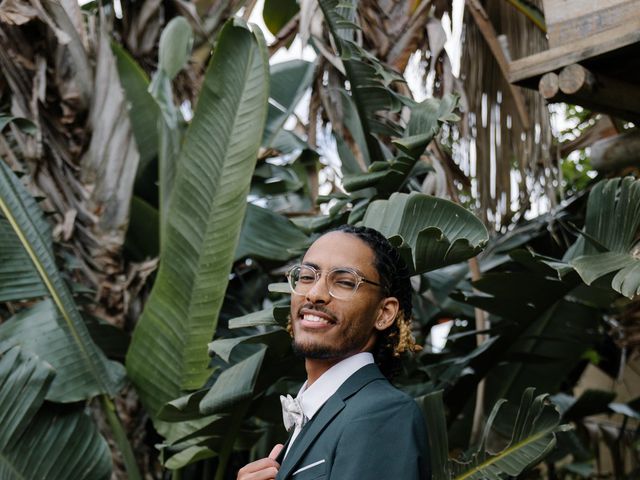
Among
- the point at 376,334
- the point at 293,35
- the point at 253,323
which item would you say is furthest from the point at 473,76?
the point at 376,334

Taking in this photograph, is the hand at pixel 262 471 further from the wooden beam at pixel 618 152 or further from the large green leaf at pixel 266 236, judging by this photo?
the wooden beam at pixel 618 152

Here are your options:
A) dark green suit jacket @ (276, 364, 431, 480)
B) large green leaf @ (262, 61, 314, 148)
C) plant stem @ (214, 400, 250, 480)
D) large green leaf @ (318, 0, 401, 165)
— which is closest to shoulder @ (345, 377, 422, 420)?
dark green suit jacket @ (276, 364, 431, 480)

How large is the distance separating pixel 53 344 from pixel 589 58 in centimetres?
238

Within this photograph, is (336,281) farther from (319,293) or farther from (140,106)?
(140,106)

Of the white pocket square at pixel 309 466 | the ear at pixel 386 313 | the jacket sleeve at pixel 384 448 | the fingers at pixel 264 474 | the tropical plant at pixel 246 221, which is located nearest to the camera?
the jacket sleeve at pixel 384 448

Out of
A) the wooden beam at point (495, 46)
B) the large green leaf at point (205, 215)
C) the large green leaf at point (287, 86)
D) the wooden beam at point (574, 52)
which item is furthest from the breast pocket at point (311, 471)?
the large green leaf at point (287, 86)

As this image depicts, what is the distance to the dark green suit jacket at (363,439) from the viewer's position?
5.54ft

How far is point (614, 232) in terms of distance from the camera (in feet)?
10.5

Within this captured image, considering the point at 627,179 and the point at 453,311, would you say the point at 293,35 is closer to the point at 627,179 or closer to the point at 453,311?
the point at 453,311

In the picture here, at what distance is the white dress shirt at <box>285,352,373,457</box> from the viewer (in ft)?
6.33

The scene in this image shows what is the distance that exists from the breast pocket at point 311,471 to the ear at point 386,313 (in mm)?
362

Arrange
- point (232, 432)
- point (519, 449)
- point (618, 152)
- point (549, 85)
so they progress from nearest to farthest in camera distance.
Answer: point (519, 449)
point (549, 85)
point (232, 432)
point (618, 152)

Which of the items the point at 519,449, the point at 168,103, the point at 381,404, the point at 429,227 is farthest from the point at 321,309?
the point at 168,103

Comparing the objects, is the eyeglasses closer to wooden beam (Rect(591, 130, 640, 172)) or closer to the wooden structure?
the wooden structure
